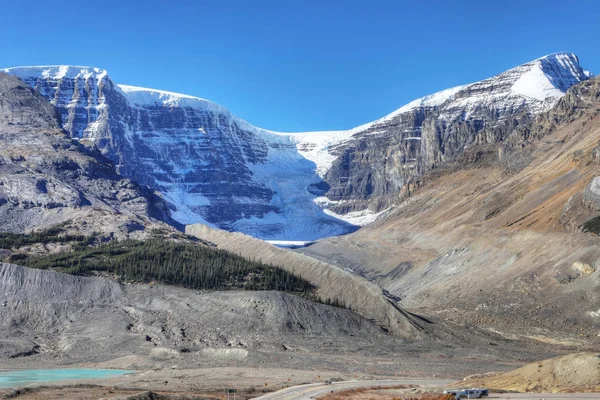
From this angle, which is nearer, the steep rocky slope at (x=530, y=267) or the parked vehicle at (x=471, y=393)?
the parked vehicle at (x=471, y=393)

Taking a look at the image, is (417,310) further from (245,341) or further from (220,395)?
(220,395)

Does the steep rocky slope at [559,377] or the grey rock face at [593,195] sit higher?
the grey rock face at [593,195]

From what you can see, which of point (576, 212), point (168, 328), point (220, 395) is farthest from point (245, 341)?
point (576, 212)

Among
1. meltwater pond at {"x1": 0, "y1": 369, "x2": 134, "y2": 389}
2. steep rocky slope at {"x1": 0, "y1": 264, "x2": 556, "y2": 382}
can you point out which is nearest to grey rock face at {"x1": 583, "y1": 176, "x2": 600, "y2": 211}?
steep rocky slope at {"x1": 0, "y1": 264, "x2": 556, "y2": 382}

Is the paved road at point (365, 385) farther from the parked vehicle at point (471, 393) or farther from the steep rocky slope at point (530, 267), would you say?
the steep rocky slope at point (530, 267)

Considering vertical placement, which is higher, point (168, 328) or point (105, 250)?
point (105, 250)

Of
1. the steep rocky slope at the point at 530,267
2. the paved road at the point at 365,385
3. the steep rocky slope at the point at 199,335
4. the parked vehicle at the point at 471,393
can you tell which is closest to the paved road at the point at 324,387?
the paved road at the point at 365,385
